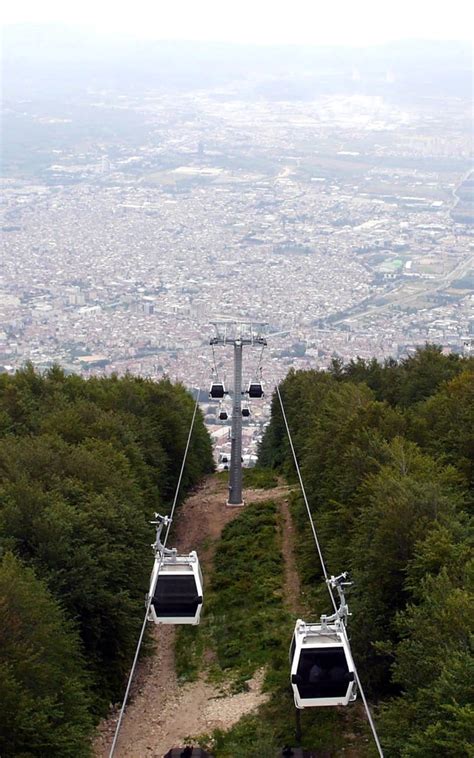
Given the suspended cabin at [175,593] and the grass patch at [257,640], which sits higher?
the suspended cabin at [175,593]

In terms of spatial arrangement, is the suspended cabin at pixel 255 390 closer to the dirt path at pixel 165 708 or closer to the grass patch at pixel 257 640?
the grass patch at pixel 257 640

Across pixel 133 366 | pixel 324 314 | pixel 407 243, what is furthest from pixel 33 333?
pixel 407 243

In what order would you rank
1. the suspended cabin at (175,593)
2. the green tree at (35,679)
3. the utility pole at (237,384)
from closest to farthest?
the green tree at (35,679) < the suspended cabin at (175,593) < the utility pole at (237,384)

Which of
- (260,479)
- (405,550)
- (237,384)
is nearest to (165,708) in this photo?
(405,550)

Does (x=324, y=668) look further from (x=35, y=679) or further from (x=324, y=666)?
(x=35, y=679)

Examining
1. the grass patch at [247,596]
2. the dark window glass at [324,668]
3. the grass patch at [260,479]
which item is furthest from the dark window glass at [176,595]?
the grass patch at [260,479]

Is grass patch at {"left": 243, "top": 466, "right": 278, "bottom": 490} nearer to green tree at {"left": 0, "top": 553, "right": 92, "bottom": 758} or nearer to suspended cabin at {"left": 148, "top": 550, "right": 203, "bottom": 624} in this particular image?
green tree at {"left": 0, "top": 553, "right": 92, "bottom": 758}

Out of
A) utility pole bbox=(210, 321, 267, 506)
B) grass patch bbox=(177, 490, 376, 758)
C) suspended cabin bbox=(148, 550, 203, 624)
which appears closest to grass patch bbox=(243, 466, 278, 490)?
grass patch bbox=(177, 490, 376, 758)
